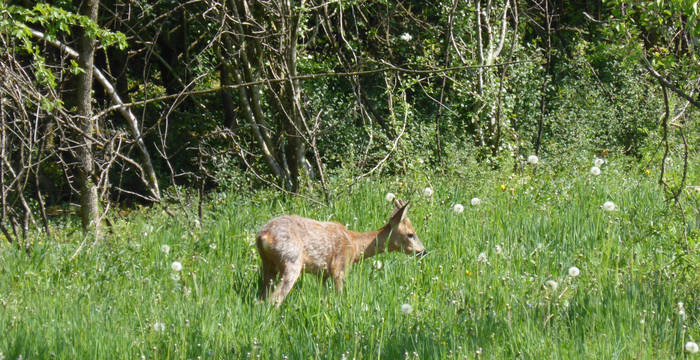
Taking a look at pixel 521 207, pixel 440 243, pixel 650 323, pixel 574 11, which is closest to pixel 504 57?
pixel 574 11

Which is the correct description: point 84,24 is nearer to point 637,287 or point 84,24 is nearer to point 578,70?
point 637,287

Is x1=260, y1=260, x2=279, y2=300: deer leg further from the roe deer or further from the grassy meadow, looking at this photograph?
the grassy meadow

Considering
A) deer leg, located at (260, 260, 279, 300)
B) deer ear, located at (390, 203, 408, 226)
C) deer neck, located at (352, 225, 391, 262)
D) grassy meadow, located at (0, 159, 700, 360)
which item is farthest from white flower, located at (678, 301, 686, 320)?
deer leg, located at (260, 260, 279, 300)

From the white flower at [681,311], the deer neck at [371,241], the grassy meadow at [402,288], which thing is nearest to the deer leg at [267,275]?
the grassy meadow at [402,288]

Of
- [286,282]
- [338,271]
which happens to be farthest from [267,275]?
[338,271]

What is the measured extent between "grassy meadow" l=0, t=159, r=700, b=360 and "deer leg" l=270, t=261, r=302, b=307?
9 cm

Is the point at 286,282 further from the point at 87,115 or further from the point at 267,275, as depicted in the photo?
the point at 87,115

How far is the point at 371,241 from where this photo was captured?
777 centimetres

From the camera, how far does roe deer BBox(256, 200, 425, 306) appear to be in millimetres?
6773

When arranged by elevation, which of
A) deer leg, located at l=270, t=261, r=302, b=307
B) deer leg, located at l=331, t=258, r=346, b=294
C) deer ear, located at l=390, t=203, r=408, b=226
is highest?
deer ear, located at l=390, t=203, r=408, b=226

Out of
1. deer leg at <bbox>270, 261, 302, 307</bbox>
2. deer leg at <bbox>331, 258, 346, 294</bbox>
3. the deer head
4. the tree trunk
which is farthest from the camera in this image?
the tree trunk

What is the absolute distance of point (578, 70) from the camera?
1482 centimetres

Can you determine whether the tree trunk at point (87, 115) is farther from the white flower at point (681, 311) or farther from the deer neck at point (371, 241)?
the white flower at point (681, 311)

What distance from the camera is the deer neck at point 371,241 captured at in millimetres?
7664
